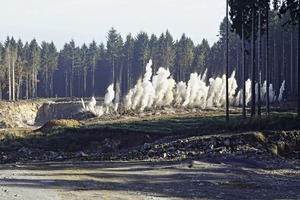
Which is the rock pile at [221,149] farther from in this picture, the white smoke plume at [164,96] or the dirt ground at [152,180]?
the white smoke plume at [164,96]

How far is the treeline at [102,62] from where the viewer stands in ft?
318

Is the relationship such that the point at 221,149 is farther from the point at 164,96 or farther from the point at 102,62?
the point at 102,62

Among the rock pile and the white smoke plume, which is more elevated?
the white smoke plume

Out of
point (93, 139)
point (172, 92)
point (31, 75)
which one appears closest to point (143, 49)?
point (31, 75)

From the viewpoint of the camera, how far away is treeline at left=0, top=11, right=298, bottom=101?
9688 cm

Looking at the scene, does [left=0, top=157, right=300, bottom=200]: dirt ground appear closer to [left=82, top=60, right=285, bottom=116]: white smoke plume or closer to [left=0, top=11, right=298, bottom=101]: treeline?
[left=82, top=60, right=285, bottom=116]: white smoke plume

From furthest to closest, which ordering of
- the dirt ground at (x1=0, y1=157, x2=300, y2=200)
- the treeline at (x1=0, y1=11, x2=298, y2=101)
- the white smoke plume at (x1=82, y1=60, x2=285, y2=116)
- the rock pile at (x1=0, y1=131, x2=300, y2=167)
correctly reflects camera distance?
the treeline at (x1=0, y1=11, x2=298, y2=101) < the white smoke plume at (x1=82, y1=60, x2=285, y2=116) < the rock pile at (x1=0, y1=131, x2=300, y2=167) < the dirt ground at (x1=0, y1=157, x2=300, y2=200)

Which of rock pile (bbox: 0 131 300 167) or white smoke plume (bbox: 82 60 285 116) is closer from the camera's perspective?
rock pile (bbox: 0 131 300 167)

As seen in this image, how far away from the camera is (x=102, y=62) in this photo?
12431 cm

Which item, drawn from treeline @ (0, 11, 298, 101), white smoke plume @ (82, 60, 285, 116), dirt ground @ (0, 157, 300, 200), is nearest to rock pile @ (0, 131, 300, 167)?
dirt ground @ (0, 157, 300, 200)

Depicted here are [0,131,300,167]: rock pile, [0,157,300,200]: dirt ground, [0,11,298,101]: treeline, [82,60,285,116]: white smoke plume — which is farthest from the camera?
[0,11,298,101]: treeline

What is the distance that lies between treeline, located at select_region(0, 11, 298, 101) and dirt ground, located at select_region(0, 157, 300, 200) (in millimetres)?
69638

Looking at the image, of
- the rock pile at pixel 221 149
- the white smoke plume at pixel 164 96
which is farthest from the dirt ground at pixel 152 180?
the white smoke plume at pixel 164 96

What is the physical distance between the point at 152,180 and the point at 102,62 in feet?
353
